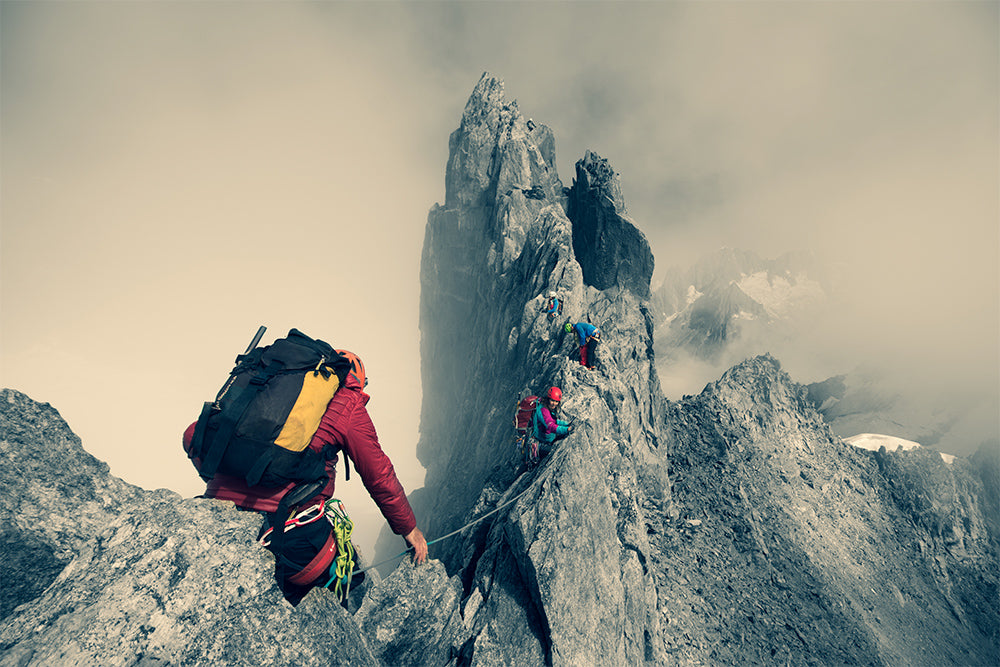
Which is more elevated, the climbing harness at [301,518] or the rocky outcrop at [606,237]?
the rocky outcrop at [606,237]

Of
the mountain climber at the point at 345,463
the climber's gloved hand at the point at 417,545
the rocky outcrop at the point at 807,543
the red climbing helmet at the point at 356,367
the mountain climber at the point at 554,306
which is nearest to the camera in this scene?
the mountain climber at the point at 345,463

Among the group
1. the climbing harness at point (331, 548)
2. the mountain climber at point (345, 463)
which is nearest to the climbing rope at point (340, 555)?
the climbing harness at point (331, 548)

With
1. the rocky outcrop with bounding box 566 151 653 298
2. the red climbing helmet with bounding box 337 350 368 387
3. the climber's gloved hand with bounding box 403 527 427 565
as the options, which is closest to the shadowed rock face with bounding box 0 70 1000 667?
the climber's gloved hand with bounding box 403 527 427 565

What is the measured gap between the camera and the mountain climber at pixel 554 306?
19.0 metres

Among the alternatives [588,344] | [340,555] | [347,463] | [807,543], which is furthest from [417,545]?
[807,543]

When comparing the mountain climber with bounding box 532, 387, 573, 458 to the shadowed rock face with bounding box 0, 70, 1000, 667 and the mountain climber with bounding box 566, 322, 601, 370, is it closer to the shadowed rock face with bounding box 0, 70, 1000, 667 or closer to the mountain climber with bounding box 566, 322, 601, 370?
the shadowed rock face with bounding box 0, 70, 1000, 667

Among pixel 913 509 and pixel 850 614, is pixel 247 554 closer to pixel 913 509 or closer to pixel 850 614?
pixel 850 614

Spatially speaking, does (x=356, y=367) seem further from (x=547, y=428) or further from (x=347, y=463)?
(x=547, y=428)

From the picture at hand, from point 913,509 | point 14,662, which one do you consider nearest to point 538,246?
point 913,509

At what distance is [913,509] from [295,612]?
23.7 m

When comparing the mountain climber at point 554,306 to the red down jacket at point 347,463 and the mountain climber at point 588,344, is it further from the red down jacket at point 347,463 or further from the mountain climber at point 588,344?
the red down jacket at point 347,463

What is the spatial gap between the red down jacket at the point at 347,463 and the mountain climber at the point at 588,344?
10.6m

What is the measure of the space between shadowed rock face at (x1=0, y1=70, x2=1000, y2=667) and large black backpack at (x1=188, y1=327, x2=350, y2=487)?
90cm

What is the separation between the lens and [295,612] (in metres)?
4.74
